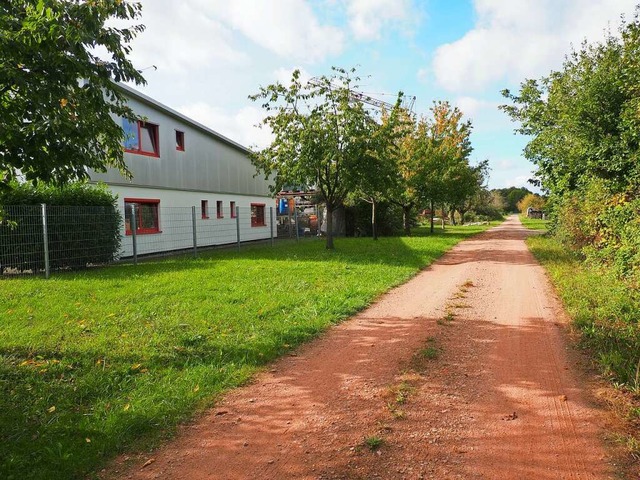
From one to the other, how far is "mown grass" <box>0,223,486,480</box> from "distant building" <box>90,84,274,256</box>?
223 inches

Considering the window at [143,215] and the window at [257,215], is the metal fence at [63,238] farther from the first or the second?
the window at [257,215]

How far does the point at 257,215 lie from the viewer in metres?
26.4

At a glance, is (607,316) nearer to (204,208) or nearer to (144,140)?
(144,140)

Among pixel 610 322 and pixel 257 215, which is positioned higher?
pixel 257 215

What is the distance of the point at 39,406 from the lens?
398cm

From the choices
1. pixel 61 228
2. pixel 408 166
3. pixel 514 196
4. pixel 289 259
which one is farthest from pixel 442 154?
pixel 514 196

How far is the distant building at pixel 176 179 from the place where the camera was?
16312 mm

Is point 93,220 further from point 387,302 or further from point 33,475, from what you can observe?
point 33,475

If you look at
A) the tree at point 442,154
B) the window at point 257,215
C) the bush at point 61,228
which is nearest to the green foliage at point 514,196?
the tree at point 442,154

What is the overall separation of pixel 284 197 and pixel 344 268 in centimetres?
1979

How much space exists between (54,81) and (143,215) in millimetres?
13449

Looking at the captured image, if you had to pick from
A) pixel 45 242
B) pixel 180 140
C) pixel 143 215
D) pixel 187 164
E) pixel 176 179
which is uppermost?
pixel 180 140

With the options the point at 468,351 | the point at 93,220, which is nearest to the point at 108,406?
the point at 468,351

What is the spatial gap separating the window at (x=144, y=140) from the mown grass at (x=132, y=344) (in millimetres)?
6789
